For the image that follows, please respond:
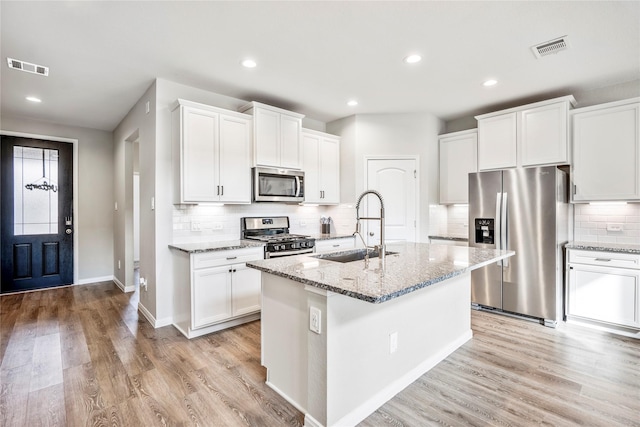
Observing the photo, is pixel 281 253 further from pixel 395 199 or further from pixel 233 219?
pixel 395 199

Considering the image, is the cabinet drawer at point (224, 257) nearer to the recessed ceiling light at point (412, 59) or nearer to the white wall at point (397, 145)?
the white wall at point (397, 145)

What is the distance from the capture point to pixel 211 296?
124 inches

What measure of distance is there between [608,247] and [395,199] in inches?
93.8

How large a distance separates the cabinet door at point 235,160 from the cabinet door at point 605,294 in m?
3.76

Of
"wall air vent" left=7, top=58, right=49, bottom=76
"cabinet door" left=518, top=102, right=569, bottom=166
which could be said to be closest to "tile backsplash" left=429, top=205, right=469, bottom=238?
"cabinet door" left=518, top=102, right=569, bottom=166

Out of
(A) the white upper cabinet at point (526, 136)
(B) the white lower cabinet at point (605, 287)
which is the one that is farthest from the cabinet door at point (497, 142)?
(B) the white lower cabinet at point (605, 287)

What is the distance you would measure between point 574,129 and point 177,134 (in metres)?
4.37

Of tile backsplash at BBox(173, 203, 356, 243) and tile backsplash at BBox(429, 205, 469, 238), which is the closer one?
tile backsplash at BBox(173, 203, 356, 243)

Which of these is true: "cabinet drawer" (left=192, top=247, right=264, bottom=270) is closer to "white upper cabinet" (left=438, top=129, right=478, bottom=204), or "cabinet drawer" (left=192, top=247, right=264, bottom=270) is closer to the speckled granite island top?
the speckled granite island top

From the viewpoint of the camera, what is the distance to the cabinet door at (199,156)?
128 inches

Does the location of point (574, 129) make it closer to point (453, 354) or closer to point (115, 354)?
point (453, 354)

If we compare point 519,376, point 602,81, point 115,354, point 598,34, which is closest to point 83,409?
point 115,354

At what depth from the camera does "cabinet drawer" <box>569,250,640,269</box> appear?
9.87ft

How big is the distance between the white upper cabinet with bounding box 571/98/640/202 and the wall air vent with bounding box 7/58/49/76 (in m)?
5.62
